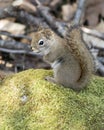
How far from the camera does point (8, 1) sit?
20.2 ft

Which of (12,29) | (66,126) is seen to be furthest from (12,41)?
(66,126)

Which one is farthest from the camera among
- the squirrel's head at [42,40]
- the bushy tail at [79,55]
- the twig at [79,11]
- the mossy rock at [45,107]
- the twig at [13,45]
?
the twig at [79,11]

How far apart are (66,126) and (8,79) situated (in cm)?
67

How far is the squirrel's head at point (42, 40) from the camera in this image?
10.9 ft

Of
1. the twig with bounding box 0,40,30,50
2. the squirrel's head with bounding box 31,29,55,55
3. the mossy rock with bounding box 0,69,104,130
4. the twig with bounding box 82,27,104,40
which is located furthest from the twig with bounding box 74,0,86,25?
the mossy rock with bounding box 0,69,104,130

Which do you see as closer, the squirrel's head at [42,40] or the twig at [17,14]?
the squirrel's head at [42,40]

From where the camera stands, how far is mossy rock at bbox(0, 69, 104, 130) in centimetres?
298

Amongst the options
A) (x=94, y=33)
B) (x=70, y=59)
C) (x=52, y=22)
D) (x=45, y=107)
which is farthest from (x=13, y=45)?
(x=45, y=107)

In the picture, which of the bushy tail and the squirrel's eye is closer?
the bushy tail

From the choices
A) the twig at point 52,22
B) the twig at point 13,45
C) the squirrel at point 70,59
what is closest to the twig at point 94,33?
the twig at point 52,22

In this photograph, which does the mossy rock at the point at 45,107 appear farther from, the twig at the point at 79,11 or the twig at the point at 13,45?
the twig at the point at 79,11

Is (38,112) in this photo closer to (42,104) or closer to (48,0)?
(42,104)

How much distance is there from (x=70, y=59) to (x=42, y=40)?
275mm

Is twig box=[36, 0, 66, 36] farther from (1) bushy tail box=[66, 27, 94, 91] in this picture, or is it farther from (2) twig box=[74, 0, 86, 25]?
(1) bushy tail box=[66, 27, 94, 91]
